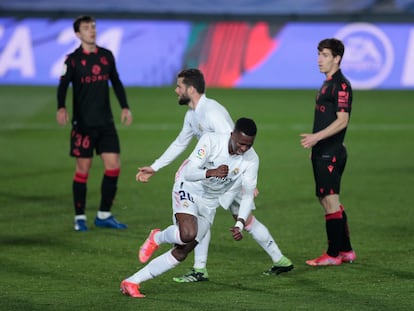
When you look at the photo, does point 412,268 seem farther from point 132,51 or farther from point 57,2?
point 57,2

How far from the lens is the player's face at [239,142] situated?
27.0 feet

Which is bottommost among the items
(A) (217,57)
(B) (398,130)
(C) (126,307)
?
(C) (126,307)

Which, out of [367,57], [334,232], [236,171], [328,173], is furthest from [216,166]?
[367,57]

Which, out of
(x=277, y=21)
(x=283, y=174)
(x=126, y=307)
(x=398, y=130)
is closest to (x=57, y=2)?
(x=277, y=21)

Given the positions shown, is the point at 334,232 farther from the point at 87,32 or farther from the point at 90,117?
the point at 87,32

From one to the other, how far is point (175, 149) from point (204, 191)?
2.00ft

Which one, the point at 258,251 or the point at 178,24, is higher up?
the point at 178,24

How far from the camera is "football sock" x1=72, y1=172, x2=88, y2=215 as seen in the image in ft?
38.3

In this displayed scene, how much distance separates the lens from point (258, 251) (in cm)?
1042

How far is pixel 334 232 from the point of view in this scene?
32.3ft

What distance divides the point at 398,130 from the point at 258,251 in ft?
38.7

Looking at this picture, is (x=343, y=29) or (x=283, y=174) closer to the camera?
(x=283, y=174)

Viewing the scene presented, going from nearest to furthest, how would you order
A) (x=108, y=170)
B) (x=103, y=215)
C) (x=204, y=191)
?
1. (x=204, y=191)
2. (x=103, y=215)
3. (x=108, y=170)

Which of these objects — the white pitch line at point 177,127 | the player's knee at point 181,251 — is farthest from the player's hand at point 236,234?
the white pitch line at point 177,127
